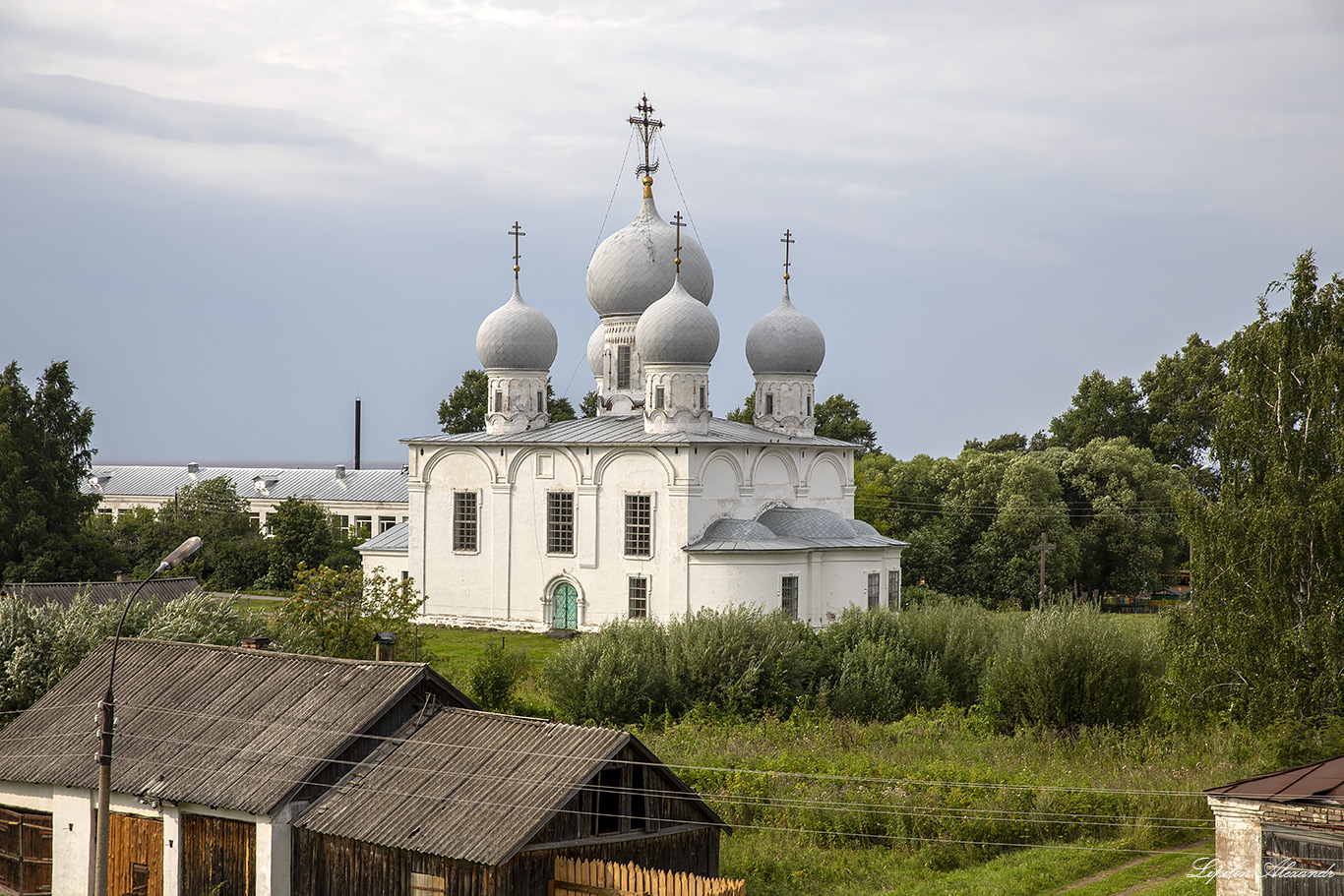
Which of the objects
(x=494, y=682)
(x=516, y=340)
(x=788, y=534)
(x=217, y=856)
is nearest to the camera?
(x=217, y=856)

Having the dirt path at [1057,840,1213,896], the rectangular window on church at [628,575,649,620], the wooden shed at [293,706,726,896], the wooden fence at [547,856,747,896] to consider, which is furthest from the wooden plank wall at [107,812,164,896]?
the rectangular window on church at [628,575,649,620]

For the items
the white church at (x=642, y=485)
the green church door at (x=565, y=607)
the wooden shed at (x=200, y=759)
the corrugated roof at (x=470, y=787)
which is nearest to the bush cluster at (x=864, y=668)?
the white church at (x=642, y=485)

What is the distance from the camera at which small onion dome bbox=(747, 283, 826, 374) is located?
127 feet

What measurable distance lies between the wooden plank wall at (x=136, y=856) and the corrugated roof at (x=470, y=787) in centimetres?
233

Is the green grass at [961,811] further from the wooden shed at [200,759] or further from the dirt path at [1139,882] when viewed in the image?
the wooden shed at [200,759]

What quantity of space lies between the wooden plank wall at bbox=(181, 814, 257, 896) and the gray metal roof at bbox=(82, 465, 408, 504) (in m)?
51.6

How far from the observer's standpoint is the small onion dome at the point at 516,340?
39.6 m

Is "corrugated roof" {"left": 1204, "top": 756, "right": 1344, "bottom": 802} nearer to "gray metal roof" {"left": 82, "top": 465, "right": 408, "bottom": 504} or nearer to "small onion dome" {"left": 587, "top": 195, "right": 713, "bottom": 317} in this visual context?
"small onion dome" {"left": 587, "top": 195, "right": 713, "bottom": 317}

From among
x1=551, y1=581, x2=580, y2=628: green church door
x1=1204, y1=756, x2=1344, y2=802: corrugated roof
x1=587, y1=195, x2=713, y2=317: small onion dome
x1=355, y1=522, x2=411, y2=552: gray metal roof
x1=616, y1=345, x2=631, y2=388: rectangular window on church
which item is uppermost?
x1=587, y1=195, x2=713, y2=317: small onion dome

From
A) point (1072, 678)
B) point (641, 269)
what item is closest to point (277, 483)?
point (641, 269)

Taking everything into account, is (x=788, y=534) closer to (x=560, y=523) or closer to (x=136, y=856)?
(x=560, y=523)

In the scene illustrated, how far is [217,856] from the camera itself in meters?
16.0

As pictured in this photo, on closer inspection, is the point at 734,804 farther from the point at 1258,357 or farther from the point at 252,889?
the point at 1258,357

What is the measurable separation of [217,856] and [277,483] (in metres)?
61.5
